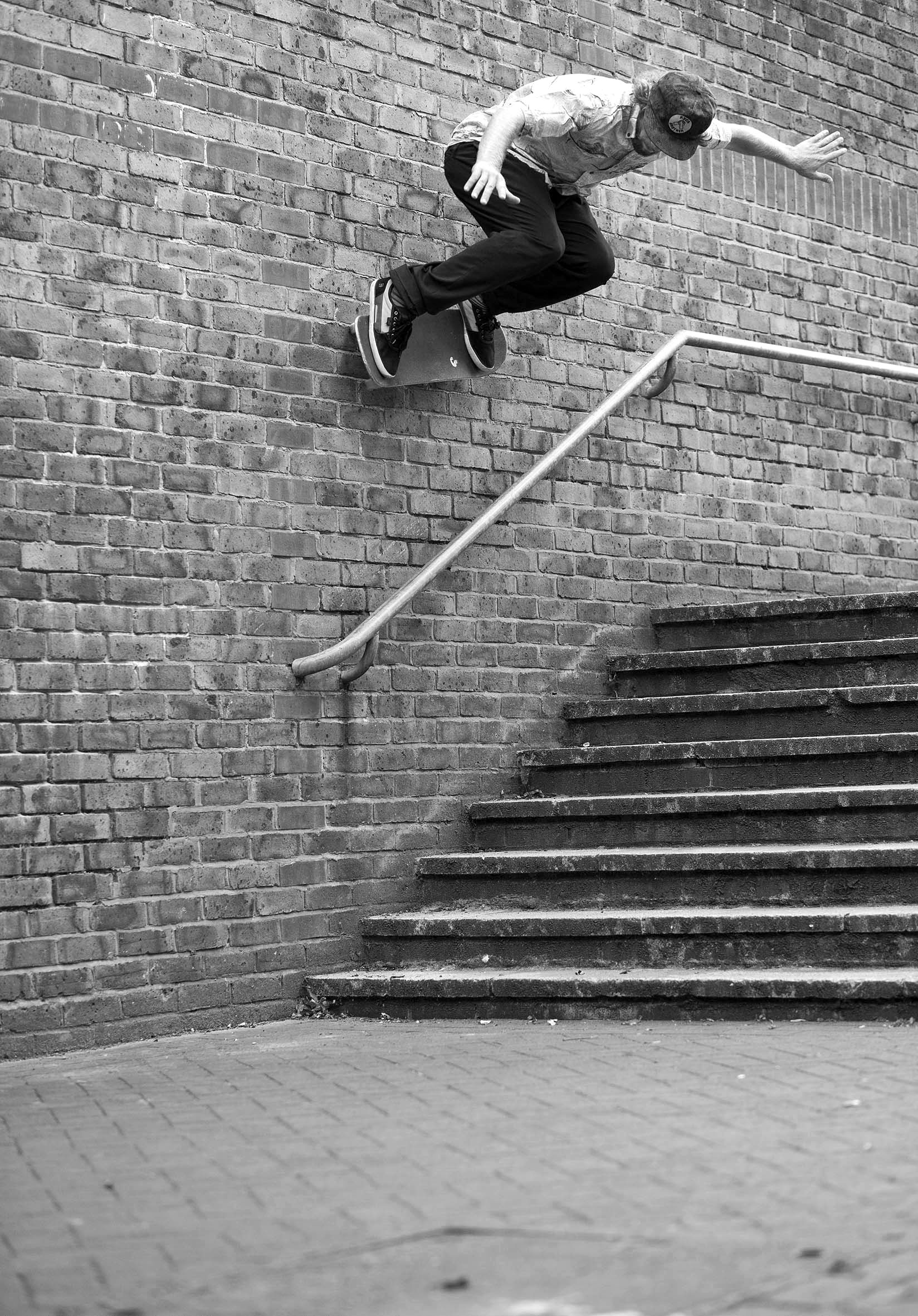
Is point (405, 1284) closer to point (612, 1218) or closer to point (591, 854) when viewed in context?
point (612, 1218)

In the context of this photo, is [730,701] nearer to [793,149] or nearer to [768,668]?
[768,668]

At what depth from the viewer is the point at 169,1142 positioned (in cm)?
403

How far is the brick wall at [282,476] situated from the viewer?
5738 millimetres

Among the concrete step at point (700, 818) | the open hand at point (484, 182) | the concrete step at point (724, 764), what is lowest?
the concrete step at point (700, 818)

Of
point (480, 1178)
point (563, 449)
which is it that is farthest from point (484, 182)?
point (480, 1178)

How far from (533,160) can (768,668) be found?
7.15 ft

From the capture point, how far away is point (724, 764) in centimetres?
660

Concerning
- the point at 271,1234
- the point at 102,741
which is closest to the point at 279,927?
the point at 102,741

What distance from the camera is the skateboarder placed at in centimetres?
643

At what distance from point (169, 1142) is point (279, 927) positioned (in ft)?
7.36

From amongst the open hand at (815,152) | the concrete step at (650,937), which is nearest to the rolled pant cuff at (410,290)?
the open hand at (815,152)

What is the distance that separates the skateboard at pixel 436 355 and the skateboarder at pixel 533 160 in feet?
0.49

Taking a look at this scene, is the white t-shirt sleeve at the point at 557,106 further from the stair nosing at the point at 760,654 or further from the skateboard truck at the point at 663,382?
the stair nosing at the point at 760,654

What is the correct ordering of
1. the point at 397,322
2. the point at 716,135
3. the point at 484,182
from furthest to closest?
the point at 716,135 → the point at 397,322 → the point at 484,182
